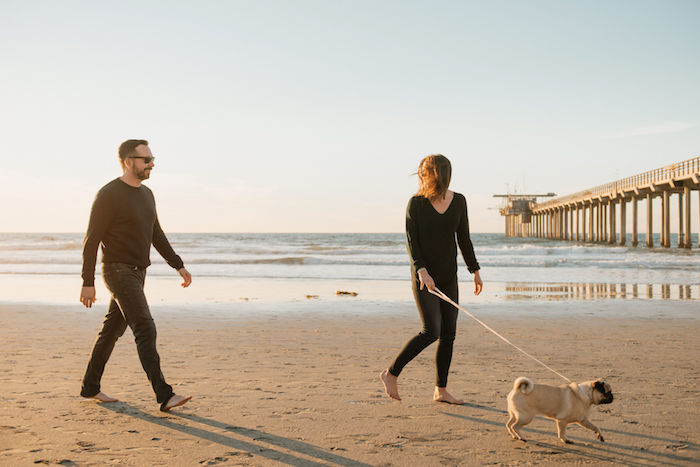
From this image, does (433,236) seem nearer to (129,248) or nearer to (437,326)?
(437,326)

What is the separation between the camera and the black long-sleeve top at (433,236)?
3.70 m

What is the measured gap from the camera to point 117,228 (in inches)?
143

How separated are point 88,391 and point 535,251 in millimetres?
31380

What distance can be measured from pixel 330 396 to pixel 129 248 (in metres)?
1.70

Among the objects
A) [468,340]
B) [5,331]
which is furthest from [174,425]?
[5,331]

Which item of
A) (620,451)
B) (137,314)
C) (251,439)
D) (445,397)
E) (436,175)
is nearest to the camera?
(620,451)

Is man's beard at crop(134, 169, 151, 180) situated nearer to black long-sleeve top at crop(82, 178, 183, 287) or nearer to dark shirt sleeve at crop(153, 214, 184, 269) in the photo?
black long-sleeve top at crop(82, 178, 183, 287)

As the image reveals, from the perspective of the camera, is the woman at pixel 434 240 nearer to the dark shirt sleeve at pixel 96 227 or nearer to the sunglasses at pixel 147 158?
the sunglasses at pixel 147 158

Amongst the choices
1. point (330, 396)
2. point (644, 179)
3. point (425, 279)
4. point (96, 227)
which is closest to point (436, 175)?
point (425, 279)

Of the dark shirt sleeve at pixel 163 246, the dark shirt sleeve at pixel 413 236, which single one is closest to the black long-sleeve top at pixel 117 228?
the dark shirt sleeve at pixel 163 246

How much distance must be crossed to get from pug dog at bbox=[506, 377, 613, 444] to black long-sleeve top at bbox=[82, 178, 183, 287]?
2.45 meters

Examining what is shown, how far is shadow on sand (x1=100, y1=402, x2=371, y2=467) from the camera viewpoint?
2816 millimetres

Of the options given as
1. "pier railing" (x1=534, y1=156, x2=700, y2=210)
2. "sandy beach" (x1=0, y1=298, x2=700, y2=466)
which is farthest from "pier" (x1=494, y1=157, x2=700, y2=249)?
"sandy beach" (x1=0, y1=298, x2=700, y2=466)

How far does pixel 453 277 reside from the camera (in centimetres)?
376
